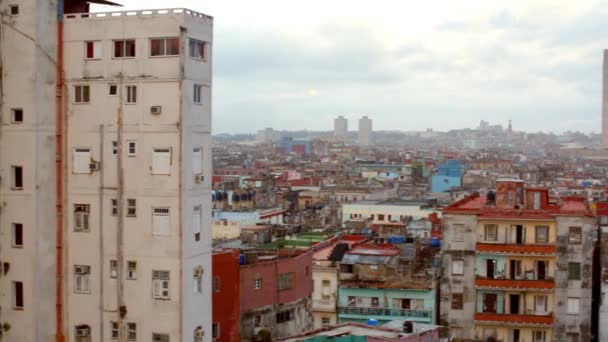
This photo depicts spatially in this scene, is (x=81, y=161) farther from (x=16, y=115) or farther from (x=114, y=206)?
(x=16, y=115)

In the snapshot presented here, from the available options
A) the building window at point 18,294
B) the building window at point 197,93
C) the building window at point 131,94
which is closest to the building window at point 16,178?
the building window at point 18,294

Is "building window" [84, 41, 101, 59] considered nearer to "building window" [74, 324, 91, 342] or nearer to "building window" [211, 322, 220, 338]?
"building window" [74, 324, 91, 342]

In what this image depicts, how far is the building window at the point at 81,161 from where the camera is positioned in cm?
2505

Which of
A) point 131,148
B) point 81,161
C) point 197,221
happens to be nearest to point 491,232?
point 197,221

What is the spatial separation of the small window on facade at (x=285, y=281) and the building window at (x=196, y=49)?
14380mm

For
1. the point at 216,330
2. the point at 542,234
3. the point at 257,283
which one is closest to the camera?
the point at 216,330

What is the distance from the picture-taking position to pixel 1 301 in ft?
82.1

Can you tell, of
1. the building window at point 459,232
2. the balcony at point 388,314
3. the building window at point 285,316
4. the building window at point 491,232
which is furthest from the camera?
the balcony at point 388,314

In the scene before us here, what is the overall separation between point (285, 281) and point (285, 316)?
4.47 feet

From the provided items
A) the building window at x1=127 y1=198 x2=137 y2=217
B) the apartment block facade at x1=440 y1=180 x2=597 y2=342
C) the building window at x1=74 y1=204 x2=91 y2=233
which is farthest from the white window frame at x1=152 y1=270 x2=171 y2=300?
the apartment block facade at x1=440 y1=180 x2=597 y2=342

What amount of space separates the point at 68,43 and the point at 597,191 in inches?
3805

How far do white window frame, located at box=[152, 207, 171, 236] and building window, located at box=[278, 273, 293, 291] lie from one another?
541 inches

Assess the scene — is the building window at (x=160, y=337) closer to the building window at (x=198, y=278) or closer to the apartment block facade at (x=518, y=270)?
the building window at (x=198, y=278)

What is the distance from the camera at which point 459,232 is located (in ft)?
139
